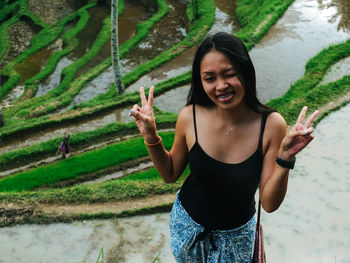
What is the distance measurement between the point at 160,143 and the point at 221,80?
1.95 ft

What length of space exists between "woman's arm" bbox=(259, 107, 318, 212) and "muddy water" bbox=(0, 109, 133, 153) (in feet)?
27.7

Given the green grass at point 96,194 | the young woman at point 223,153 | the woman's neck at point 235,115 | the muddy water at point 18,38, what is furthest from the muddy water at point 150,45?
the woman's neck at point 235,115

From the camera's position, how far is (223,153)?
7.35 ft

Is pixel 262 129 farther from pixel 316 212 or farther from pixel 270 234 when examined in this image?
pixel 316 212

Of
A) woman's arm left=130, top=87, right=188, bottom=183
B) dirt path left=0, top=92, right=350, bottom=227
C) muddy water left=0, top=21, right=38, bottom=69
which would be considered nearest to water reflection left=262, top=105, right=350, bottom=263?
dirt path left=0, top=92, right=350, bottom=227

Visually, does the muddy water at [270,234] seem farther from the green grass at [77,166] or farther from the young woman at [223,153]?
the green grass at [77,166]

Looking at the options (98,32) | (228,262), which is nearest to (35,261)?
(228,262)

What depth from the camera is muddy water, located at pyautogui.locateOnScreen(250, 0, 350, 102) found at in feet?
35.9

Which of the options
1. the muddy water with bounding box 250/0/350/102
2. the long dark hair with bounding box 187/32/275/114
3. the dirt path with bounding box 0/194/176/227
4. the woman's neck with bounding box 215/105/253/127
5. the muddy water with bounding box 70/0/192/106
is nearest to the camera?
the long dark hair with bounding box 187/32/275/114

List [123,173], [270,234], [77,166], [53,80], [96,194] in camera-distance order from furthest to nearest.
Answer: [53,80] → [77,166] → [123,173] → [96,194] → [270,234]

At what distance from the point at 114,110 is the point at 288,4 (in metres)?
9.19

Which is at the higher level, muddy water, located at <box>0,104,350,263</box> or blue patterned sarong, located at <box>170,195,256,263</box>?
blue patterned sarong, located at <box>170,195,256,263</box>

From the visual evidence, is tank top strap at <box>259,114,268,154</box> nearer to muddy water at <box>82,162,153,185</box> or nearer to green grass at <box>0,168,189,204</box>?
green grass at <box>0,168,189,204</box>

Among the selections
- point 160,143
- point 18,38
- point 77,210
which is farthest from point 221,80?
point 18,38
